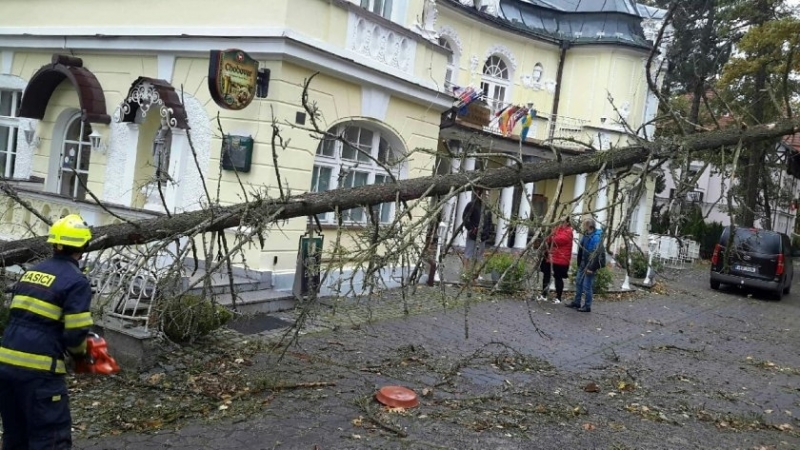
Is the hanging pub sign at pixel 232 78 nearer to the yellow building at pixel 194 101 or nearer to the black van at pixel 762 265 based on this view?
the yellow building at pixel 194 101

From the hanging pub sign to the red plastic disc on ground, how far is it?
483cm

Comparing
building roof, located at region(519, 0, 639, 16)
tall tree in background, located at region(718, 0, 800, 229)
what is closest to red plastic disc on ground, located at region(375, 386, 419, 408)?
tall tree in background, located at region(718, 0, 800, 229)

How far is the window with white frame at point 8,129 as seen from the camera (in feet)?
44.1

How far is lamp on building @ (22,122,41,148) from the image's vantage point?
41.8 ft

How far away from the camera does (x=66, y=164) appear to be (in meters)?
12.8

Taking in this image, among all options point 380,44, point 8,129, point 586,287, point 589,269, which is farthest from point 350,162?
point 8,129

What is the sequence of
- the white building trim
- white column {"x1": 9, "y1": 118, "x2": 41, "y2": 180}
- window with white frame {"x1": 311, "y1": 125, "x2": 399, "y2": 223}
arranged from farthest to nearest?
white column {"x1": 9, "y1": 118, "x2": 41, "y2": 180}
window with white frame {"x1": 311, "y1": 125, "x2": 399, "y2": 223}
the white building trim

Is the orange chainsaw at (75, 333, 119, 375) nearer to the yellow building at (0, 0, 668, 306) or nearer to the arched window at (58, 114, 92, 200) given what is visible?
the yellow building at (0, 0, 668, 306)

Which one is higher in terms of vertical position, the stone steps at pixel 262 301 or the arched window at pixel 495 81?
the arched window at pixel 495 81

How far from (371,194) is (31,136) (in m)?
10.1

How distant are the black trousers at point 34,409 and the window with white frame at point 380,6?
359 inches

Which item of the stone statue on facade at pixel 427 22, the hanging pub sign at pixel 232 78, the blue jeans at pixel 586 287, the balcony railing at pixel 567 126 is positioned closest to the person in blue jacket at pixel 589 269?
the blue jeans at pixel 586 287

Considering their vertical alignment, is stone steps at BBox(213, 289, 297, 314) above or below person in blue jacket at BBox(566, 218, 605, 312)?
below

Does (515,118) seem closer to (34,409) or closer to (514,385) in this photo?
(514,385)
